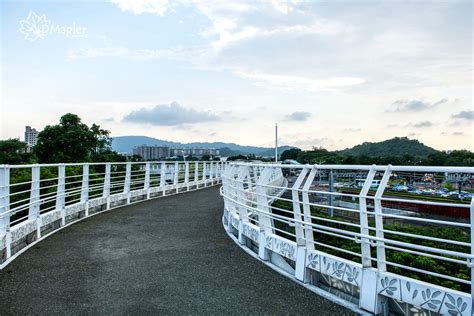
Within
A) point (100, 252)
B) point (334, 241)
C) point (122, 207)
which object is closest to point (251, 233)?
point (100, 252)

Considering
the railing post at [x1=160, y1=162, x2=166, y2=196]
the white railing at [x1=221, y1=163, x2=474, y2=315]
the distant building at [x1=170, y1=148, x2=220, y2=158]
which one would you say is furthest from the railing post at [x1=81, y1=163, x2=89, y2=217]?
the distant building at [x1=170, y1=148, x2=220, y2=158]

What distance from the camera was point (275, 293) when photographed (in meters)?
5.01

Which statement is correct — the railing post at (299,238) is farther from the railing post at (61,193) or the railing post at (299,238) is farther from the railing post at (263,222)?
the railing post at (61,193)

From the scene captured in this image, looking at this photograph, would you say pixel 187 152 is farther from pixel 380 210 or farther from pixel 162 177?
pixel 380 210

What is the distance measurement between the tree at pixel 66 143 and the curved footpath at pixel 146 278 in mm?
28206

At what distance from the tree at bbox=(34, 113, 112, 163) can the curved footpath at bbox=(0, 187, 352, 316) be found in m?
28.2

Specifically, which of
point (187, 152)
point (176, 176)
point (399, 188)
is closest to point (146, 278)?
point (399, 188)

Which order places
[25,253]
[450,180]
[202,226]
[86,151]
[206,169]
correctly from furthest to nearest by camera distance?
[86,151]
[206,169]
[202,226]
[25,253]
[450,180]

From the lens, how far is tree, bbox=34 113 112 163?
115 ft

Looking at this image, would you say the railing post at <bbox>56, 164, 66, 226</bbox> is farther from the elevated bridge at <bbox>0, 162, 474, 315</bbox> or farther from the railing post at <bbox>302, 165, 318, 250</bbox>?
the railing post at <bbox>302, 165, 318, 250</bbox>

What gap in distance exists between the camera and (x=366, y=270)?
441cm

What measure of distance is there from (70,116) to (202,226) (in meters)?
31.7

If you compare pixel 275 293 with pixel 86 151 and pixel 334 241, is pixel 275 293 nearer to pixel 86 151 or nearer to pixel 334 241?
pixel 334 241

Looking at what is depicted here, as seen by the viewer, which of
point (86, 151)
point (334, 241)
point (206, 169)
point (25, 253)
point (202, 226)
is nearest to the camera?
point (25, 253)
